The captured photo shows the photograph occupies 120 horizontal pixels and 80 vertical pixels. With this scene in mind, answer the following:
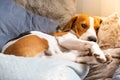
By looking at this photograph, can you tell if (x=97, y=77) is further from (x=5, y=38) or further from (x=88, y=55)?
(x=5, y=38)

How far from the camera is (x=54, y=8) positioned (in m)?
1.99

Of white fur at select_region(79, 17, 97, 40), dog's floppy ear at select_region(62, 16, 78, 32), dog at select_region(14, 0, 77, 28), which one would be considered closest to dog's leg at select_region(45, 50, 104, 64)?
white fur at select_region(79, 17, 97, 40)

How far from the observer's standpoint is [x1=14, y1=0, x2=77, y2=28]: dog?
6.51 feet

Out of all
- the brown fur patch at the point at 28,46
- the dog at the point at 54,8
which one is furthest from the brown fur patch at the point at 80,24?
the brown fur patch at the point at 28,46

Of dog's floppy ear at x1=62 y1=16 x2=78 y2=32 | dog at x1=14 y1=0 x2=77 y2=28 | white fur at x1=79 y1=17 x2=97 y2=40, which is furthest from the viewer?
dog at x1=14 y1=0 x2=77 y2=28

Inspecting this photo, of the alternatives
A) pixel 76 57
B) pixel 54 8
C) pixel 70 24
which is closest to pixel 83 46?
pixel 76 57

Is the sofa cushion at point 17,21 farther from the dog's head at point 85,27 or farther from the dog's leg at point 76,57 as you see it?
the dog's leg at point 76,57

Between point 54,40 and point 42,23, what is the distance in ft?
1.03

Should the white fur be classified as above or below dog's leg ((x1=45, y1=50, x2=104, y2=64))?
above

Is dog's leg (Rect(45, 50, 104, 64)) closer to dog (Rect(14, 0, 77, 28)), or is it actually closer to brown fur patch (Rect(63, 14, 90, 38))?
brown fur patch (Rect(63, 14, 90, 38))

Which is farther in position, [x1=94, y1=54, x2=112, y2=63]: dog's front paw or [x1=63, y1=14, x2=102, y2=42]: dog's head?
[x1=63, y1=14, x2=102, y2=42]: dog's head

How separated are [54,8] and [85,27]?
360 mm

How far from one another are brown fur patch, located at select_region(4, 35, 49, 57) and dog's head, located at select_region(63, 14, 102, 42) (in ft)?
0.90

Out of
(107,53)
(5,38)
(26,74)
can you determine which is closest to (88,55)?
(107,53)
